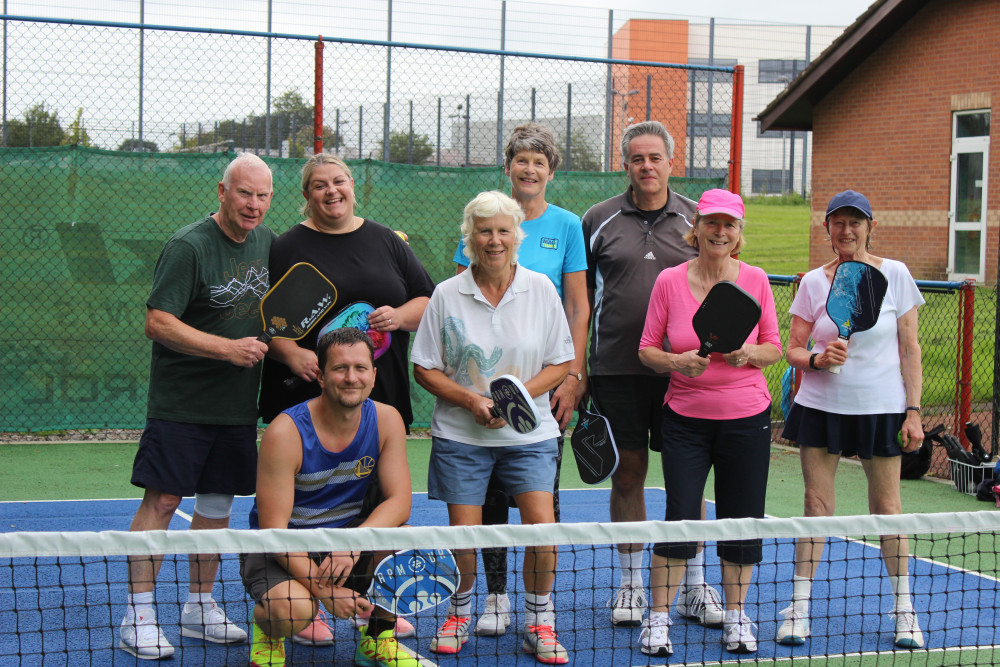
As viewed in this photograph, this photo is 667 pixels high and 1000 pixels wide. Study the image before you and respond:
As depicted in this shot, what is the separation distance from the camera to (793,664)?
3.83m

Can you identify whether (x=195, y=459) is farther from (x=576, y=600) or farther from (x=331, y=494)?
(x=576, y=600)

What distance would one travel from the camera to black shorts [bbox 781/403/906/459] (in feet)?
13.8

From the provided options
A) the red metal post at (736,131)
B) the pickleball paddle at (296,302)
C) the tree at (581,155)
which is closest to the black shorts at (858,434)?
the pickleball paddle at (296,302)

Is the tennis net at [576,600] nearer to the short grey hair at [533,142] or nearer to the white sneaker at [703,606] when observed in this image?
the white sneaker at [703,606]

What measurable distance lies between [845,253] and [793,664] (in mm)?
1750

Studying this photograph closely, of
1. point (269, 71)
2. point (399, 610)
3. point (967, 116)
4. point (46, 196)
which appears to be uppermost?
point (967, 116)

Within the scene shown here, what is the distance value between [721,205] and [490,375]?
116cm

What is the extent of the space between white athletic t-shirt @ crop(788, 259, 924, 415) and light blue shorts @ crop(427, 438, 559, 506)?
4.32 feet

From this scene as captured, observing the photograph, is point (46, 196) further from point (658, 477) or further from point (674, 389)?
point (674, 389)

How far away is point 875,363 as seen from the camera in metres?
4.23

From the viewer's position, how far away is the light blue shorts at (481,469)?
153 inches

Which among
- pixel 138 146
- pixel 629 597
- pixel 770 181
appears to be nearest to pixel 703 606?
pixel 629 597

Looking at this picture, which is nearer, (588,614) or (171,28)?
(588,614)

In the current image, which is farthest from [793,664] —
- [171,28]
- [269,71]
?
[269,71]
